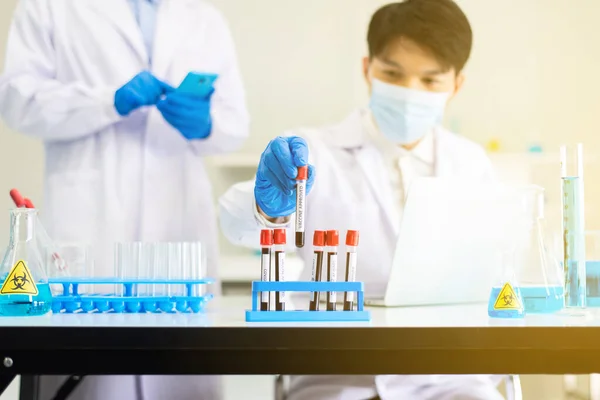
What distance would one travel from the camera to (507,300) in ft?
3.53

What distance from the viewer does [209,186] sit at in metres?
2.10

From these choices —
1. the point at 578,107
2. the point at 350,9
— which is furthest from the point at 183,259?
Answer: the point at 578,107

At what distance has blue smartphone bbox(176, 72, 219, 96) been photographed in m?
1.94

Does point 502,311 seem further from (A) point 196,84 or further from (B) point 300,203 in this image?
(A) point 196,84

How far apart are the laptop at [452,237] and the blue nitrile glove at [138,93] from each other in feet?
3.04

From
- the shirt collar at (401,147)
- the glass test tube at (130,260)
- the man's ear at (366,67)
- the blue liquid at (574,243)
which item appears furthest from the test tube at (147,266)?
the man's ear at (366,67)

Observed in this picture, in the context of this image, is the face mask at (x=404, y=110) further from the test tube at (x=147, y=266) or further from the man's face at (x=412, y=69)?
the test tube at (x=147, y=266)

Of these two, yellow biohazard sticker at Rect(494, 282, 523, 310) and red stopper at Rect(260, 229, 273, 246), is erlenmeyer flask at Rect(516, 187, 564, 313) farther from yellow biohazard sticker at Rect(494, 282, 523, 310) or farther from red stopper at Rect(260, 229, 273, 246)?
red stopper at Rect(260, 229, 273, 246)

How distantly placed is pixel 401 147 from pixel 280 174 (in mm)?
934

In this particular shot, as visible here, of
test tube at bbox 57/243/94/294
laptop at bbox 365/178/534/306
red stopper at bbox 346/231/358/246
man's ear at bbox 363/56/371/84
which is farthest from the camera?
man's ear at bbox 363/56/371/84

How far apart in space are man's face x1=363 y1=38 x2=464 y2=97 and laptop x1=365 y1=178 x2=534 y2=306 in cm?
73

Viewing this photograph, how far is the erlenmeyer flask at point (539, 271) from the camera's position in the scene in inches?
46.1

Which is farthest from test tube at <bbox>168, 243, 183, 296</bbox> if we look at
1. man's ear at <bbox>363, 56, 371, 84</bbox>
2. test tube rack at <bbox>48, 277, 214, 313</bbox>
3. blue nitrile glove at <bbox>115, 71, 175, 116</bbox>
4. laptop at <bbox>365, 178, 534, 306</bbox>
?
man's ear at <bbox>363, 56, 371, 84</bbox>

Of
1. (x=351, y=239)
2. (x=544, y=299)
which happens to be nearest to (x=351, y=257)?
(x=351, y=239)
